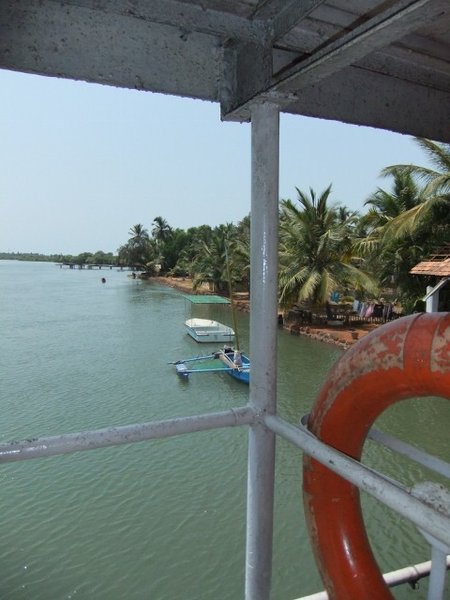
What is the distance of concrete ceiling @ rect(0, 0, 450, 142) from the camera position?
143cm

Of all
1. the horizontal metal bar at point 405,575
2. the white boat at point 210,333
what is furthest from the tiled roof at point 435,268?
the white boat at point 210,333

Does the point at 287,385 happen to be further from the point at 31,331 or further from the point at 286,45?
the point at 31,331

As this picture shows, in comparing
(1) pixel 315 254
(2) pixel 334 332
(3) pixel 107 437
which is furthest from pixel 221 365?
(3) pixel 107 437

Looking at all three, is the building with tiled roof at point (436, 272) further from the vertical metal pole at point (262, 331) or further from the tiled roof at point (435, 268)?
the vertical metal pole at point (262, 331)

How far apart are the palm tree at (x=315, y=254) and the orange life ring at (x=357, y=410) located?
15.4 metres

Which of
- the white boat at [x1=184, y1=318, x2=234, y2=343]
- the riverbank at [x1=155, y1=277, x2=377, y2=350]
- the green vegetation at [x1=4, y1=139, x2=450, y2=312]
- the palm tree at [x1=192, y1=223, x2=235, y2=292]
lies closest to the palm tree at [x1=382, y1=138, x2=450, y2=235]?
the green vegetation at [x1=4, y1=139, x2=450, y2=312]

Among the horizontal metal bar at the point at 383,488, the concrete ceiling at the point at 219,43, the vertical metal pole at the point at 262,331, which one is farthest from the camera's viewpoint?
the vertical metal pole at the point at 262,331

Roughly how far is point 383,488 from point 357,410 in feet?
2.22

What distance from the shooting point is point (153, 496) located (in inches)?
289

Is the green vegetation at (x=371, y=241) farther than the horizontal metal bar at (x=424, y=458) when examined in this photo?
Yes

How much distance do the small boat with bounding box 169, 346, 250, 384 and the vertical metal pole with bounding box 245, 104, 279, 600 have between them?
1150cm

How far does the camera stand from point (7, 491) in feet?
24.8

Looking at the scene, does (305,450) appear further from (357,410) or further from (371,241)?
(371,241)

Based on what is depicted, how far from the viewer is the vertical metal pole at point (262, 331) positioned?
165 cm
